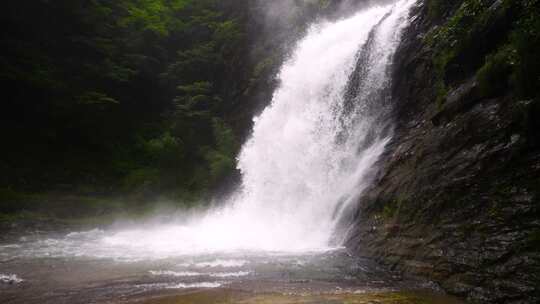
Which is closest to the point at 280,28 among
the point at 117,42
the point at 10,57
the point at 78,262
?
the point at 117,42

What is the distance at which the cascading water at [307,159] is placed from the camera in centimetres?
962

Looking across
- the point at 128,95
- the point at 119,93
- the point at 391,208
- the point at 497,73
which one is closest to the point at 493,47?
the point at 497,73

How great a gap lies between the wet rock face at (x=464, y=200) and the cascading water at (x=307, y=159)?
1.35 m

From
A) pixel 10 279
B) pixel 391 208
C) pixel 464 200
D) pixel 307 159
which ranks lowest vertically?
pixel 10 279

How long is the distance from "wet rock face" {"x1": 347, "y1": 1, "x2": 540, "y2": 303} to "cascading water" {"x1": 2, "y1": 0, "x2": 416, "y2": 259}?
4.43 ft

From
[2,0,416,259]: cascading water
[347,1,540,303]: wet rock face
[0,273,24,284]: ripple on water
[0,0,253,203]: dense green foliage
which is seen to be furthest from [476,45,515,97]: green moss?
[0,0,253,203]: dense green foliage

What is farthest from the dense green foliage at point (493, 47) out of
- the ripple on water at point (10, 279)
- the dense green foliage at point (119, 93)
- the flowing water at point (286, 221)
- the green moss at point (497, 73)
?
the dense green foliage at point (119, 93)

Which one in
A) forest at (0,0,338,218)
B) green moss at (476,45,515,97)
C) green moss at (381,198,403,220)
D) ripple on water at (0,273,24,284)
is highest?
forest at (0,0,338,218)

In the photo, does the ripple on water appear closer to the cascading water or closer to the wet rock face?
the cascading water

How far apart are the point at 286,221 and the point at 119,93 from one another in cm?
1596

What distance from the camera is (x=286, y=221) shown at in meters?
11.8

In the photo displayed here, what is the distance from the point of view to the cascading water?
9625 millimetres

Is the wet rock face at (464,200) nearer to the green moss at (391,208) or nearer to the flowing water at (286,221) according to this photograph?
the green moss at (391,208)

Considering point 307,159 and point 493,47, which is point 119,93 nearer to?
point 307,159
